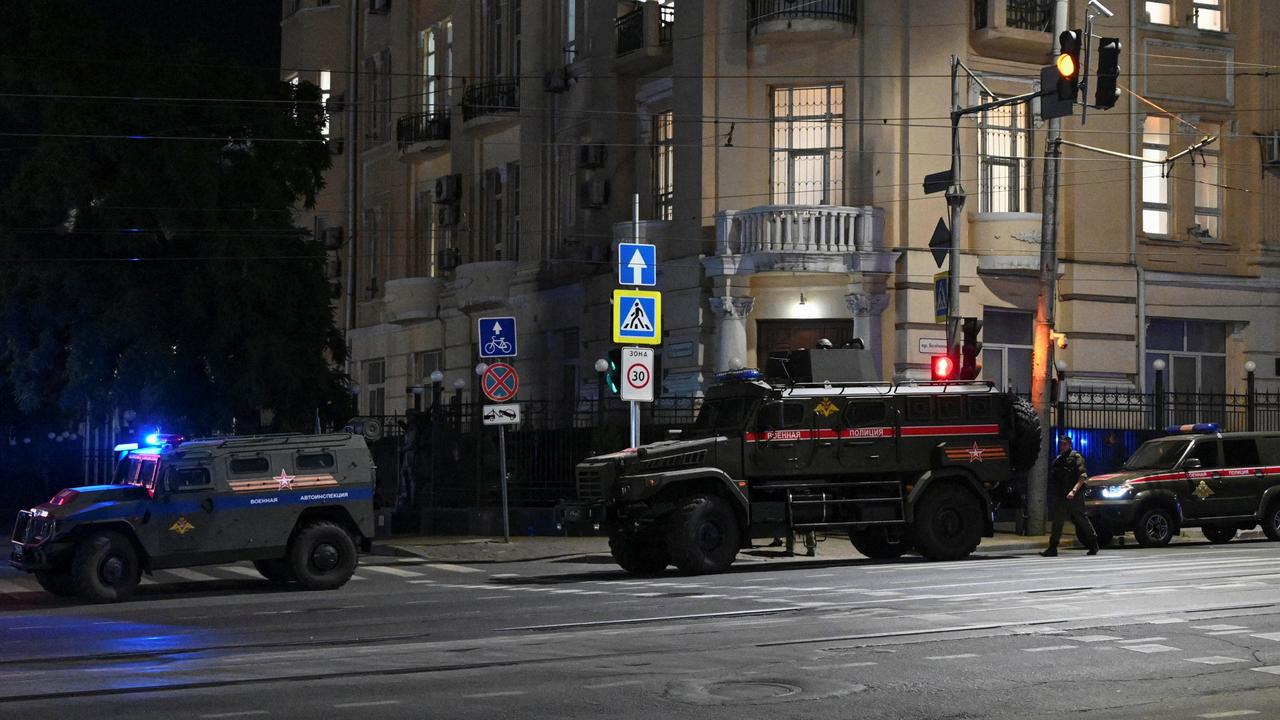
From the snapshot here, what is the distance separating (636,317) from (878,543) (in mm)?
5248

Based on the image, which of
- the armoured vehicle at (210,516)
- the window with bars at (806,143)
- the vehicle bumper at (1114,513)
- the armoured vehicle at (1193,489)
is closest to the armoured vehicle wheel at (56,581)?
the armoured vehicle at (210,516)

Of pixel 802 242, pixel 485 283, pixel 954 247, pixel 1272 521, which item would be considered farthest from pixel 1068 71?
pixel 485 283

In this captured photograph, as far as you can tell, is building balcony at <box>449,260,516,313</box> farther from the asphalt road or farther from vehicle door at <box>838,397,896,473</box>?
the asphalt road

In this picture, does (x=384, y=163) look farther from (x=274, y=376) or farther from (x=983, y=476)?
(x=983, y=476)

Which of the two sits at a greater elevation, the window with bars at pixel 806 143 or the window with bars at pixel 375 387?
the window with bars at pixel 806 143

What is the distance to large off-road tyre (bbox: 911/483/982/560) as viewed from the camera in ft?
78.6

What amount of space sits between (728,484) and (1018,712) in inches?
478

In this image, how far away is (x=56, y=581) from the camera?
70.5 ft

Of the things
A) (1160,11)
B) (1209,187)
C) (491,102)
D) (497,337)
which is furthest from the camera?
(491,102)

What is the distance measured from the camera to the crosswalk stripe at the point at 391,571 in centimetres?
2480

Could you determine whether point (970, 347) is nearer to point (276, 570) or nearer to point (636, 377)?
point (636, 377)

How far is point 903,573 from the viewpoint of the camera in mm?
21469

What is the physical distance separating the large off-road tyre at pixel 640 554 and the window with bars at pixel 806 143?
13.4 metres

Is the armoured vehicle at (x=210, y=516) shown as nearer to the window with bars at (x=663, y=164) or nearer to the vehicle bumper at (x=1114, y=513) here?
the vehicle bumper at (x=1114, y=513)
